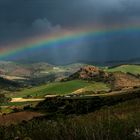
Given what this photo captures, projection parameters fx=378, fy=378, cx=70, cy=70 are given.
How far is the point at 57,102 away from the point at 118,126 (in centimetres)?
16496

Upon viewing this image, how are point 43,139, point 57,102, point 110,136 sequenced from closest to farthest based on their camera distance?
1. point 110,136
2. point 43,139
3. point 57,102

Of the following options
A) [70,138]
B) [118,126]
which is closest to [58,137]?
[70,138]

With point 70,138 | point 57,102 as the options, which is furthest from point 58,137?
point 57,102

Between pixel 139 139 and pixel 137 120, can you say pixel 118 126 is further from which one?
pixel 139 139

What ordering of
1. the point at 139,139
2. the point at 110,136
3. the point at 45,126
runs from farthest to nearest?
the point at 45,126 → the point at 110,136 → the point at 139,139

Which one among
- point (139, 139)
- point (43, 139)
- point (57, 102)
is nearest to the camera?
point (139, 139)

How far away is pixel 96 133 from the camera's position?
13.2 metres

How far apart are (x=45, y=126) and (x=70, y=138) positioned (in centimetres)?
277

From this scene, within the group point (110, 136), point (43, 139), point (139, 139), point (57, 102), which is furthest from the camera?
point (57, 102)

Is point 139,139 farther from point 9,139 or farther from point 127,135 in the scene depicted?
point 9,139

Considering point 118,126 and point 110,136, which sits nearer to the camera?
point 110,136

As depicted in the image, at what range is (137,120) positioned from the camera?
1516 centimetres

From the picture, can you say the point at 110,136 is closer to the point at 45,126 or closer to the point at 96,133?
the point at 96,133

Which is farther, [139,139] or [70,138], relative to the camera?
[70,138]
